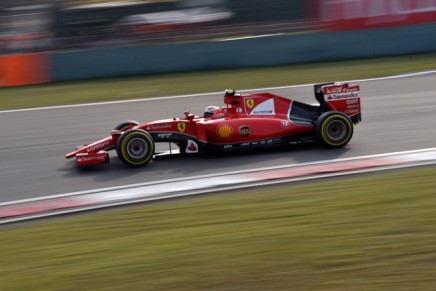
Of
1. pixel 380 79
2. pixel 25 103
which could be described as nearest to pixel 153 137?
pixel 25 103

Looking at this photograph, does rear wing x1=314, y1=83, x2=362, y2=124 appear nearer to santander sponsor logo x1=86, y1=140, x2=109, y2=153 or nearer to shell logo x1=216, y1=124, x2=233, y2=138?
shell logo x1=216, y1=124, x2=233, y2=138

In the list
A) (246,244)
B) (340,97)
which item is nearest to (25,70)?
(340,97)

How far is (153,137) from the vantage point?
10109mm

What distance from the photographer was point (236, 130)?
10.2 metres

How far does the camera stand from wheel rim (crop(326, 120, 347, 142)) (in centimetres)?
1036

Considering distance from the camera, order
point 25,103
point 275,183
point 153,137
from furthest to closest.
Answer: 1. point 25,103
2. point 153,137
3. point 275,183

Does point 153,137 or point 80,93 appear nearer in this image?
point 153,137

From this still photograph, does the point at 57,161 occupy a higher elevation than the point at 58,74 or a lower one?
lower

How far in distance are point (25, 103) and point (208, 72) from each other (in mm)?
4706

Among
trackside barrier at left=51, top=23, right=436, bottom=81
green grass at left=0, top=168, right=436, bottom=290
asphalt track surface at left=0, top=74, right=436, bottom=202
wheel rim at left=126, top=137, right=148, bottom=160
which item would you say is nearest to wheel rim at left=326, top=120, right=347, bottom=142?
asphalt track surface at left=0, top=74, right=436, bottom=202

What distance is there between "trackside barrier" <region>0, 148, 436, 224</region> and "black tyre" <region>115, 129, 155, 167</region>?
771 mm

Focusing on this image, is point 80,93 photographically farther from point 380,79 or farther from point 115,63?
point 380,79

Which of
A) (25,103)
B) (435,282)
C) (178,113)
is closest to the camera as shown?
(435,282)

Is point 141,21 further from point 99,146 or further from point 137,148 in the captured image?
point 137,148
